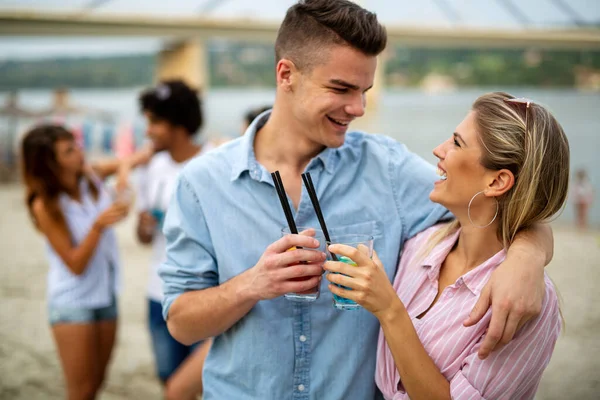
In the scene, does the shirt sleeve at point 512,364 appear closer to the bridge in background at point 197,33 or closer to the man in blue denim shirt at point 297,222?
the man in blue denim shirt at point 297,222

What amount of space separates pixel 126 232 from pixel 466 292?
38.0 feet

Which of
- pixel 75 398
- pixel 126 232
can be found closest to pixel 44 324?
pixel 75 398

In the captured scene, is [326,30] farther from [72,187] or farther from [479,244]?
[72,187]

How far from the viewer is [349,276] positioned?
4.62 ft

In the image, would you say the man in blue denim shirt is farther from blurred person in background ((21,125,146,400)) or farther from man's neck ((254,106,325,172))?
blurred person in background ((21,125,146,400))

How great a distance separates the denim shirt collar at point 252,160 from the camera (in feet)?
5.81

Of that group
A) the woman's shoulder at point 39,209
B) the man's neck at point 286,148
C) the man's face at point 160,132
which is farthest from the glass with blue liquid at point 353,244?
the man's face at point 160,132

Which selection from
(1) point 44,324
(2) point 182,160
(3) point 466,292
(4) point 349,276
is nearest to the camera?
(4) point 349,276

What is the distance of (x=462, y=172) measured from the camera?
1.59 meters

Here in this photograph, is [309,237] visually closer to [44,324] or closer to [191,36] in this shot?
[44,324]

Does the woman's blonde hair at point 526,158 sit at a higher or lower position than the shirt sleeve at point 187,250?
higher

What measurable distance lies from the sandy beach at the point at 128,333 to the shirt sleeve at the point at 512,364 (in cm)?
384

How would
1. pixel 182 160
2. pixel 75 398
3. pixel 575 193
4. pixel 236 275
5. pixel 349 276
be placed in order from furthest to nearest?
pixel 575 193 < pixel 182 160 < pixel 75 398 < pixel 236 275 < pixel 349 276

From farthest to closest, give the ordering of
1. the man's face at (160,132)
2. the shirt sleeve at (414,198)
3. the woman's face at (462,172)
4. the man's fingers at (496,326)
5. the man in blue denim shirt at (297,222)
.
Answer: the man's face at (160,132) < the shirt sleeve at (414,198) < the man in blue denim shirt at (297,222) < the woman's face at (462,172) < the man's fingers at (496,326)
